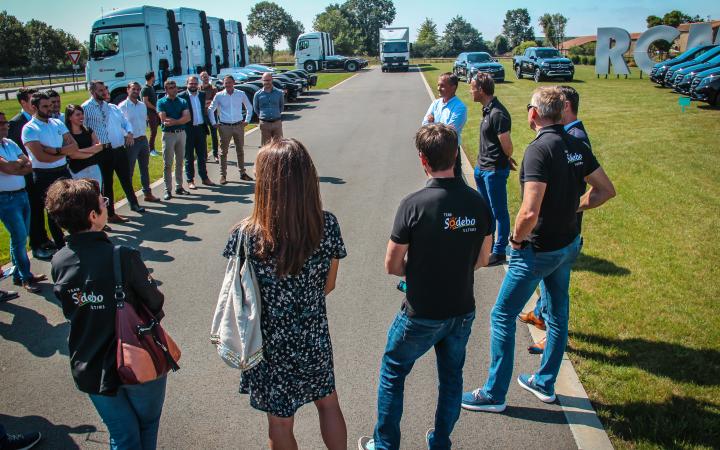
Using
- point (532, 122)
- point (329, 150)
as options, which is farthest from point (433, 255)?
point (329, 150)

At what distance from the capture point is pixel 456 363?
9.81 feet

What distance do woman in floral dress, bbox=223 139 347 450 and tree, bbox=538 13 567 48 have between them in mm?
94227

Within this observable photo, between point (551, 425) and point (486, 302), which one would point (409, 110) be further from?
point (551, 425)

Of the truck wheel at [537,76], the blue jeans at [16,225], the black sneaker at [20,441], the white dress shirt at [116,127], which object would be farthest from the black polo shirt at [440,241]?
the truck wheel at [537,76]

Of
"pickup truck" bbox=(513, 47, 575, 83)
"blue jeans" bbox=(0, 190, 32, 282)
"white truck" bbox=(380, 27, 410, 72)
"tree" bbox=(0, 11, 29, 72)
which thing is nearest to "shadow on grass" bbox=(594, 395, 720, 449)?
"blue jeans" bbox=(0, 190, 32, 282)

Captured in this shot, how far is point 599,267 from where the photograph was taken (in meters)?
6.00

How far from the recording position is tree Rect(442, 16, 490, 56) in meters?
83.4

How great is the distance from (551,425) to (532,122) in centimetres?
206

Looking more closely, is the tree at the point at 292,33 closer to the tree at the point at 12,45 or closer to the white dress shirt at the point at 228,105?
the tree at the point at 12,45

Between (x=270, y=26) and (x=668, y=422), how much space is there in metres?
99.7

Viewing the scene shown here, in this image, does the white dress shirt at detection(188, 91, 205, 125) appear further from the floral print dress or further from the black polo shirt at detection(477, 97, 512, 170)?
the floral print dress

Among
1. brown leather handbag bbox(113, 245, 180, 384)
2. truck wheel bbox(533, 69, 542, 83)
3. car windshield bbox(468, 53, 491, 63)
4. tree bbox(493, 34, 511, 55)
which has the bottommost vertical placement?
brown leather handbag bbox(113, 245, 180, 384)

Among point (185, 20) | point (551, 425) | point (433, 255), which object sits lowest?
point (551, 425)

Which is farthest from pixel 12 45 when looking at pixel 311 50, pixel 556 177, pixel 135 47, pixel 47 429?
pixel 556 177
